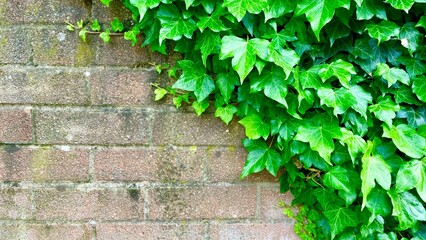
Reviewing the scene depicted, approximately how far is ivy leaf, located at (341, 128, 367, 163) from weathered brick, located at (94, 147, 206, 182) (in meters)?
0.54

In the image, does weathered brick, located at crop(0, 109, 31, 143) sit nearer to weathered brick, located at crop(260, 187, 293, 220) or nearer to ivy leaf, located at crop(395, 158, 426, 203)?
weathered brick, located at crop(260, 187, 293, 220)

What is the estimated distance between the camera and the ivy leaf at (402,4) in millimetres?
1302

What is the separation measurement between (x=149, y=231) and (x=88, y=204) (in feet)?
0.89

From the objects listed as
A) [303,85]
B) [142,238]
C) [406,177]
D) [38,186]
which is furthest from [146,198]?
[406,177]

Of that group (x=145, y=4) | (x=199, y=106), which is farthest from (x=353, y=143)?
(x=145, y=4)

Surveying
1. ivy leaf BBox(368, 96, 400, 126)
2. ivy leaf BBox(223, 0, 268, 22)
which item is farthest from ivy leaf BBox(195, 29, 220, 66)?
ivy leaf BBox(368, 96, 400, 126)

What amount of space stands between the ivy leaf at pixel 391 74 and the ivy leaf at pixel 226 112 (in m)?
0.51

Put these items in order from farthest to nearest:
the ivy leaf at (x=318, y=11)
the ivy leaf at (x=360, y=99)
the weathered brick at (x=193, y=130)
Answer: the weathered brick at (x=193, y=130)
the ivy leaf at (x=360, y=99)
the ivy leaf at (x=318, y=11)

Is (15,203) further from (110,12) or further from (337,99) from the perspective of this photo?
(337,99)

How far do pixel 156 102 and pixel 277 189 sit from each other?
597 millimetres

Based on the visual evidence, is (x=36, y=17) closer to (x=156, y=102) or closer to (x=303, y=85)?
(x=156, y=102)

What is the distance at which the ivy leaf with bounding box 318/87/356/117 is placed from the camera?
4.54 feet

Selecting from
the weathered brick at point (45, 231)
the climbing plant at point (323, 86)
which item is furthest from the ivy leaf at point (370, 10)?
the weathered brick at point (45, 231)

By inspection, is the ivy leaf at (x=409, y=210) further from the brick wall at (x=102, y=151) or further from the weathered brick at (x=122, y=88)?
the weathered brick at (x=122, y=88)
